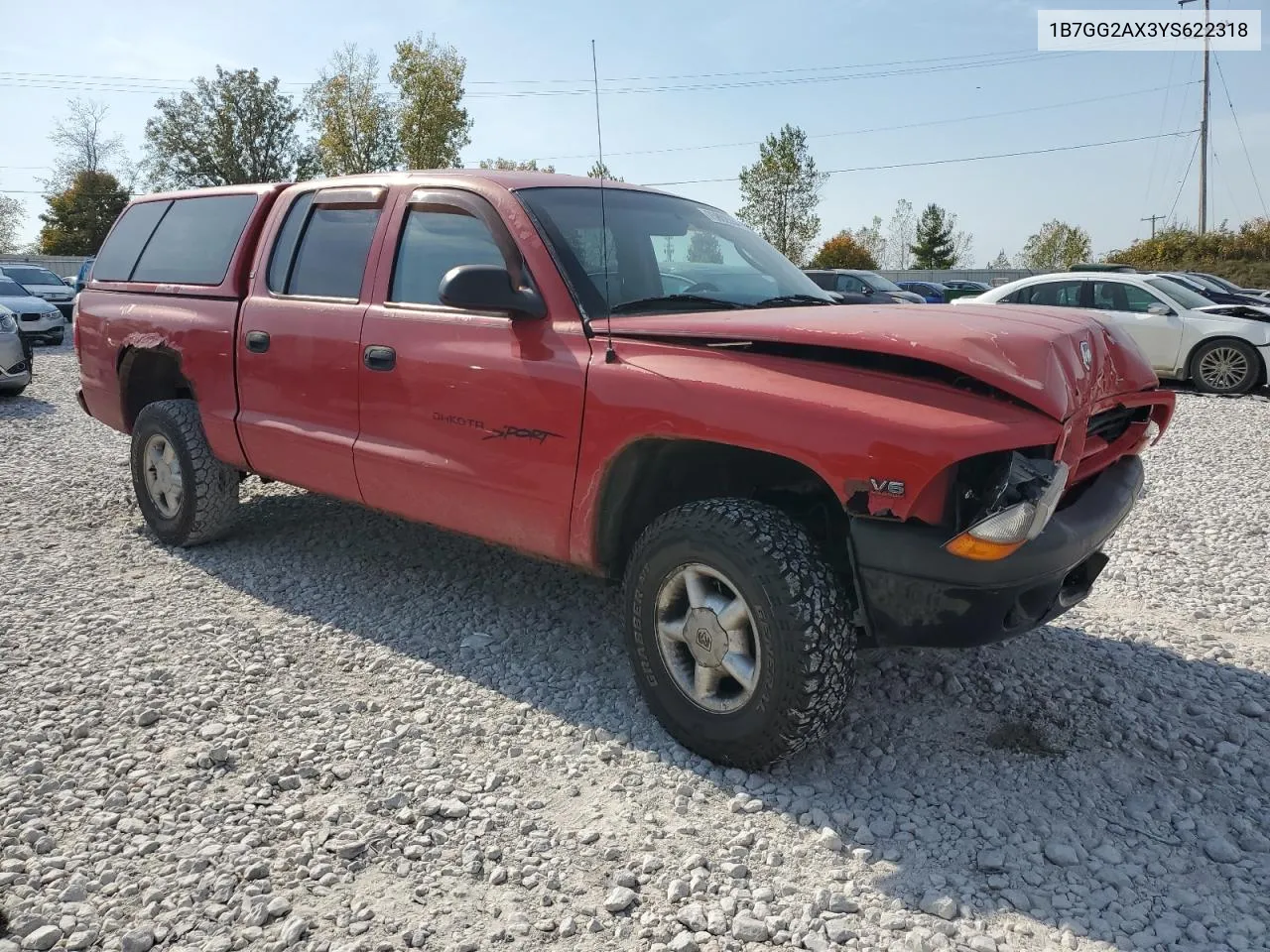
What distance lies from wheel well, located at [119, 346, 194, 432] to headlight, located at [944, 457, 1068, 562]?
4379 millimetres

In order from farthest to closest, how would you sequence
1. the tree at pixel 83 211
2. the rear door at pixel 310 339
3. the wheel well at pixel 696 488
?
the tree at pixel 83 211
the rear door at pixel 310 339
the wheel well at pixel 696 488

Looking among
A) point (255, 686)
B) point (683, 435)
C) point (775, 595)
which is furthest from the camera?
point (255, 686)

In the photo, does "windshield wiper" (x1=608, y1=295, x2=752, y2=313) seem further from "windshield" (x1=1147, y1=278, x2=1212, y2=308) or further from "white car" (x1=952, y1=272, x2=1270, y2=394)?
"windshield" (x1=1147, y1=278, x2=1212, y2=308)

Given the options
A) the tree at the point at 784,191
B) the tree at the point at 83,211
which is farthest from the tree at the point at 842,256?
the tree at the point at 83,211

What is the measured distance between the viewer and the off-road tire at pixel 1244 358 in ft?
37.7

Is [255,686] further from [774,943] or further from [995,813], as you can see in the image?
[995,813]

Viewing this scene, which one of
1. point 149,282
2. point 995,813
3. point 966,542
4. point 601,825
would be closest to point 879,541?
point 966,542

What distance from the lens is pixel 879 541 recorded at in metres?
2.63

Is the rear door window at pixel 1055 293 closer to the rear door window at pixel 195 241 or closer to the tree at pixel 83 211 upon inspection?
the rear door window at pixel 195 241

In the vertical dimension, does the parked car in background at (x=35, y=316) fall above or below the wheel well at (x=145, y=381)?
above

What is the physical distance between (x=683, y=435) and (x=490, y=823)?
4.16ft

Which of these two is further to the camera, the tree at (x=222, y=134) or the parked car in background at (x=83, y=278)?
the tree at (x=222, y=134)

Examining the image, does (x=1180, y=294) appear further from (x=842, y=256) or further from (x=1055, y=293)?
(x=842, y=256)

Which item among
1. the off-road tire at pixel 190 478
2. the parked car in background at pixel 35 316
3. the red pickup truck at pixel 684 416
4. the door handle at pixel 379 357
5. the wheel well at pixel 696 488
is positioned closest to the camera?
the red pickup truck at pixel 684 416
